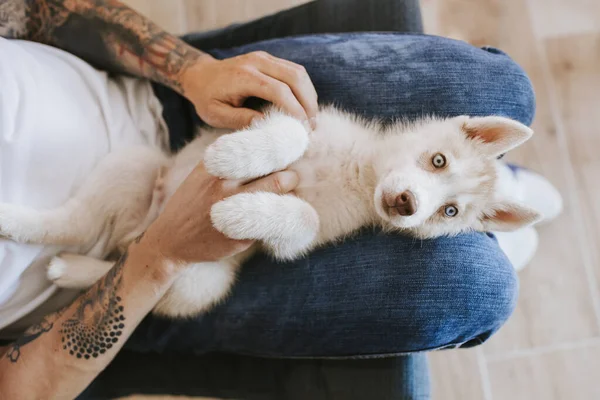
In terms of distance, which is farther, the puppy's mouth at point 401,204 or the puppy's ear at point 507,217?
the puppy's ear at point 507,217

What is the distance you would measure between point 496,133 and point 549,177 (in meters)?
1.44

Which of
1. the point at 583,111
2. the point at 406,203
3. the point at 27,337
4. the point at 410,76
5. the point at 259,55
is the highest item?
the point at 259,55

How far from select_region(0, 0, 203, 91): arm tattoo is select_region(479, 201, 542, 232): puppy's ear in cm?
122

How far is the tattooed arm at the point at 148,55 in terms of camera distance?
59.6 inches

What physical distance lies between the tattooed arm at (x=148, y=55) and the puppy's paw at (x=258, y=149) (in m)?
0.09

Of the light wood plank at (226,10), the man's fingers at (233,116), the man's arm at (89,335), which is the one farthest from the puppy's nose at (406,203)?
the light wood plank at (226,10)

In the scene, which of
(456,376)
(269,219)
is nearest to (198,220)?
(269,219)

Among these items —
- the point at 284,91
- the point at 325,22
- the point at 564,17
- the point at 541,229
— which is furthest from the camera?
the point at 564,17

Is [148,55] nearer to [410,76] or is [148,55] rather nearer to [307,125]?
[307,125]

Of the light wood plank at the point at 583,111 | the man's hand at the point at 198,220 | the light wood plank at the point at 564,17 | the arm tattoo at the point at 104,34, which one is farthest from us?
the light wood plank at the point at 564,17

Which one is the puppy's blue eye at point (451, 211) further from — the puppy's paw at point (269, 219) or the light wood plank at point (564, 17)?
the light wood plank at point (564, 17)

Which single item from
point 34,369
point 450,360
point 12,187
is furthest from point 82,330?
point 450,360

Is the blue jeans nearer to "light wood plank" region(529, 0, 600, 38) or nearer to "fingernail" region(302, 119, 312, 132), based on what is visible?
"fingernail" region(302, 119, 312, 132)

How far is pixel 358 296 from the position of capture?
1.46 meters
